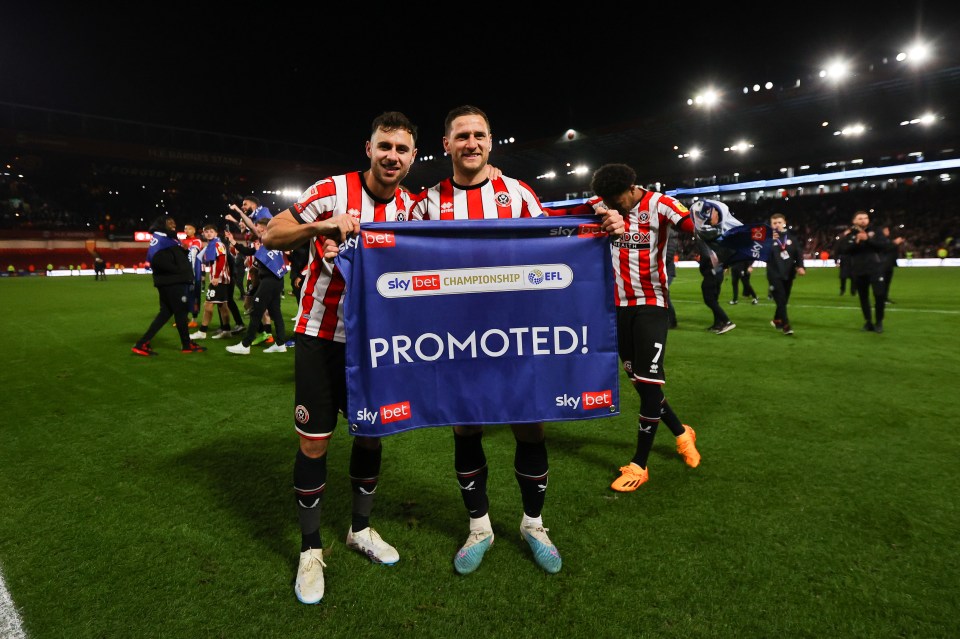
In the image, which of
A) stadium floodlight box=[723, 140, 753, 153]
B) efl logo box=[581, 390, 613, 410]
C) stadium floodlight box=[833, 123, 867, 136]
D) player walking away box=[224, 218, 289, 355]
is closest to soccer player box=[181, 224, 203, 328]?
player walking away box=[224, 218, 289, 355]

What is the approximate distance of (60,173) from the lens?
4528 cm

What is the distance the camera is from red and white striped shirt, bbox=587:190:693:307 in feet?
11.5

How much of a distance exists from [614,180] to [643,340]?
1.09 meters

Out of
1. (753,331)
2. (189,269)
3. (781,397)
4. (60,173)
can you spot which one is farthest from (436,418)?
(60,173)

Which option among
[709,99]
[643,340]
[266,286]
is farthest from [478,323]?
[709,99]

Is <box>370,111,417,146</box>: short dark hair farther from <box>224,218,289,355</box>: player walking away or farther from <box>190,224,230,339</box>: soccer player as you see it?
<box>190,224,230,339</box>: soccer player

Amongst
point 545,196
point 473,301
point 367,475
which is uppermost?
point 545,196

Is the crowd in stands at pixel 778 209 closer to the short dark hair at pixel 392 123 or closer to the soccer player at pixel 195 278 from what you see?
the soccer player at pixel 195 278

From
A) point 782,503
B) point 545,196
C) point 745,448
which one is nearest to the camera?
point 782,503

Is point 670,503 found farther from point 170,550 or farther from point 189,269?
point 189,269

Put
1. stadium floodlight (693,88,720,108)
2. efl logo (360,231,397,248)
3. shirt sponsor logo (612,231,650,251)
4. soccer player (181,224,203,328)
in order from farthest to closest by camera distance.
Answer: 1. stadium floodlight (693,88,720,108)
2. soccer player (181,224,203,328)
3. shirt sponsor logo (612,231,650,251)
4. efl logo (360,231,397,248)

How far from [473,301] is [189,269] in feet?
23.3

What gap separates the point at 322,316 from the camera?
2.31 metres

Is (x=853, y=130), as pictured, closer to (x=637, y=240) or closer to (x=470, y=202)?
(x=637, y=240)
